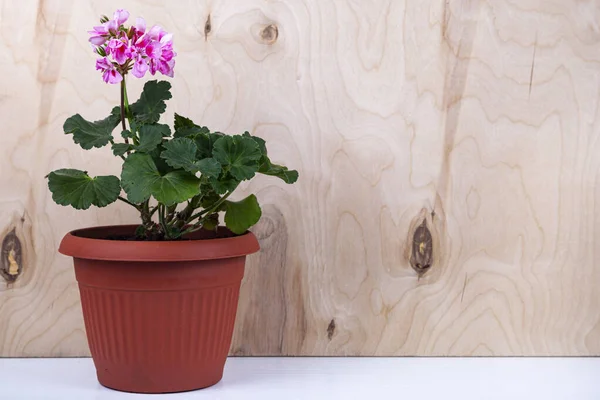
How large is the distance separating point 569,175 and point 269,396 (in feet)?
2.66

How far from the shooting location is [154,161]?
1.29m

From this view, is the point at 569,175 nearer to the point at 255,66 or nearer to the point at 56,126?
the point at 255,66

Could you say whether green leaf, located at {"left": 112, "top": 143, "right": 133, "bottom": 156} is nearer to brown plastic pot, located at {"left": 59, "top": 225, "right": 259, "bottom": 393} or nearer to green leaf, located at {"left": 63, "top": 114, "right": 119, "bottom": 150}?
green leaf, located at {"left": 63, "top": 114, "right": 119, "bottom": 150}

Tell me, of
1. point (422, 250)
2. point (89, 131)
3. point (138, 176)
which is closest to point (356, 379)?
point (422, 250)

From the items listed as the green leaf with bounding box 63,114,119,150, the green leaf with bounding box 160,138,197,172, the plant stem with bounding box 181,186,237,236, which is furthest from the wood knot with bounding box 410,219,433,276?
the green leaf with bounding box 63,114,119,150

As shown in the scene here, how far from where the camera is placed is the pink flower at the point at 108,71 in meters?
1.28

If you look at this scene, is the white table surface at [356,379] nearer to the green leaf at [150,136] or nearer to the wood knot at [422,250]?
the wood knot at [422,250]

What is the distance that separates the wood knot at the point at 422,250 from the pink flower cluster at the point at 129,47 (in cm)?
65

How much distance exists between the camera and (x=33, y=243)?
1.55m

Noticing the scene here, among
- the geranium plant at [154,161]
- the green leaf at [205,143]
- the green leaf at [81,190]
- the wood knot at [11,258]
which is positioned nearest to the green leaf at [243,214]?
the geranium plant at [154,161]

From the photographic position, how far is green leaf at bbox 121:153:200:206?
1.20 m

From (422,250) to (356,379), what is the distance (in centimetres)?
34

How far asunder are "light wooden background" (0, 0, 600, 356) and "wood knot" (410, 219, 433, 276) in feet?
0.04

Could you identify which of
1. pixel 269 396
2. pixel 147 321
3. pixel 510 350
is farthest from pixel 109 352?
pixel 510 350
